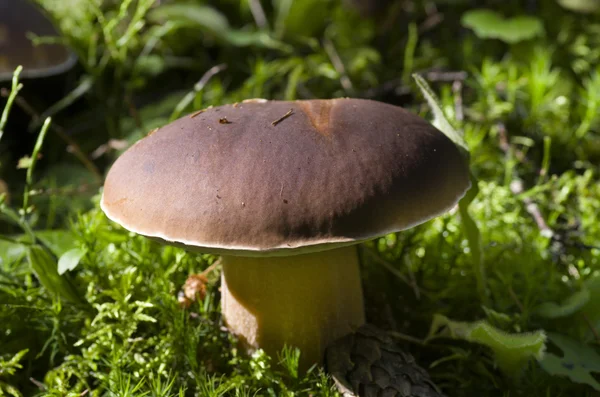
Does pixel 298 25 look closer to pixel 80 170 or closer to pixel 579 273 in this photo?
pixel 80 170

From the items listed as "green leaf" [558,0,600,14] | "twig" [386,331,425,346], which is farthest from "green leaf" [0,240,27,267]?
"green leaf" [558,0,600,14]

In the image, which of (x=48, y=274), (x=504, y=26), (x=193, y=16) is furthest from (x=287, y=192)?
(x=504, y=26)

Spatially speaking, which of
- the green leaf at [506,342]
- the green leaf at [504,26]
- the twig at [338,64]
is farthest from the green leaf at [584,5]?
the green leaf at [506,342]

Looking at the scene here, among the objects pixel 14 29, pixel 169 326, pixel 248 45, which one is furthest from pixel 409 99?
pixel 14 29

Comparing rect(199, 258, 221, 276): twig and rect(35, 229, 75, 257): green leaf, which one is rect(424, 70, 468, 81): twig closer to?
rect(199, 258, 221, 276): twig

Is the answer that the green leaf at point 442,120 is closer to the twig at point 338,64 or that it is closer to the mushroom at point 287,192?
the mushroom at point 287,192

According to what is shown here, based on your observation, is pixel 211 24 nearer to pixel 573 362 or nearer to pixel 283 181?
pixel 283 181
